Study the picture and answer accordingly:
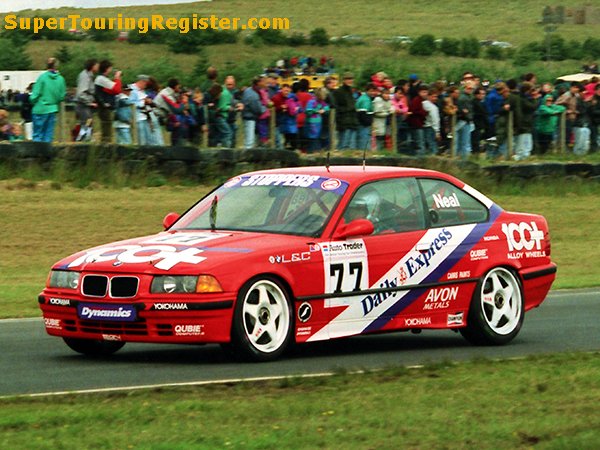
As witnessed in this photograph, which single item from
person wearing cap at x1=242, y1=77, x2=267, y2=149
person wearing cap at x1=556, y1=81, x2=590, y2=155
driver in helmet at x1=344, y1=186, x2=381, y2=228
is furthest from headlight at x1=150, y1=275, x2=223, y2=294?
person wearing cap at x1=556, y1=81, x2=590, y2=155

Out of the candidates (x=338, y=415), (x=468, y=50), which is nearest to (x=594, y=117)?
(x=338, y=415)

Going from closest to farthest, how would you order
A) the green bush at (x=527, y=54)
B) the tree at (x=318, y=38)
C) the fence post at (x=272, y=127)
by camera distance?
1. the fence post at (x=272, y=127)
2. the green bush at (x=527, y=54)
3. the tree at (x=318, y=38)

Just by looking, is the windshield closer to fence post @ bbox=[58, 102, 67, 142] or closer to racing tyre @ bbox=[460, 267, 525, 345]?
racing tyre @ bbox=[460, 267, 525, 345]

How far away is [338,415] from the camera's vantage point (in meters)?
7.71

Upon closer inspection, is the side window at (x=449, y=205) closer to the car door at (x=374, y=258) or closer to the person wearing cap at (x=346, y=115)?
the car door at (x=374, y=258)

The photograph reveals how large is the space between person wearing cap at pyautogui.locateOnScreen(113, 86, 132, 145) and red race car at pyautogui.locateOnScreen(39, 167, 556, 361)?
10.9 metres

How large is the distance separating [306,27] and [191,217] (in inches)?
3678

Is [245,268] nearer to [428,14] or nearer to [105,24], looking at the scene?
[105,24]

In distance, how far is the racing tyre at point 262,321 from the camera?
979 centimetres

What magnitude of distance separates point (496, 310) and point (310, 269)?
6.46 feet

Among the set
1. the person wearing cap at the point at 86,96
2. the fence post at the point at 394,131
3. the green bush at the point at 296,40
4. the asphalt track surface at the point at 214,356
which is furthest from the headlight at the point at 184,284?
the green bush at the point at 296,40

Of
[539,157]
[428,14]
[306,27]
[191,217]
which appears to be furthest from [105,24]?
[191,217]

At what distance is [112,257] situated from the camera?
1001 centimetres

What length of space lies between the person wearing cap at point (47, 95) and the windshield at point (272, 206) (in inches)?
413
